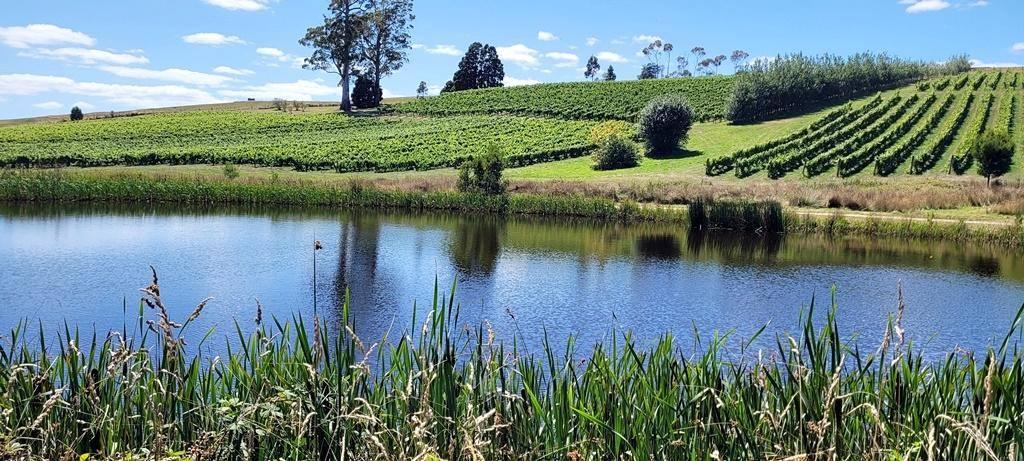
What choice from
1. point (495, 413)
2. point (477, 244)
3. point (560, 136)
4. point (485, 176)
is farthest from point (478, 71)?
point (495, 413)

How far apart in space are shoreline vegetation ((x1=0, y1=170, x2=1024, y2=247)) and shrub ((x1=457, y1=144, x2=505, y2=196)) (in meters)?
1.18

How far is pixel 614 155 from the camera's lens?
5809cm

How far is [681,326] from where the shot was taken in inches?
680

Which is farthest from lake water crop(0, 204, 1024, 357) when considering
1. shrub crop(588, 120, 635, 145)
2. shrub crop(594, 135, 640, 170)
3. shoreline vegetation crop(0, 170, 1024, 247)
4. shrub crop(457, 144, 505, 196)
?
shrub crop(588, 120, 635, 145)

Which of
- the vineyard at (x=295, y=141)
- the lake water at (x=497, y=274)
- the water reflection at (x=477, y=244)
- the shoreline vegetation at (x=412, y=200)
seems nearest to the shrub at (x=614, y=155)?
the vineyard at (x=295, y=141)

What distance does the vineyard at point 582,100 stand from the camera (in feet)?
270

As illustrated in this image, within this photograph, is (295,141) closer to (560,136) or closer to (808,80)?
(560,136)

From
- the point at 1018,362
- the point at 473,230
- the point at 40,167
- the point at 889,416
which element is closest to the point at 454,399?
the point at 889,416

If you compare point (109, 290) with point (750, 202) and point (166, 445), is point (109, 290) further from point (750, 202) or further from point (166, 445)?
point (750, 202)

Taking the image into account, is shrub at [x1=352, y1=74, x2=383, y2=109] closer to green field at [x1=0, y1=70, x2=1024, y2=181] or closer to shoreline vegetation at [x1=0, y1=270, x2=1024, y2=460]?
green field at [x1=0, y1=70, x2=1024, y2=181]

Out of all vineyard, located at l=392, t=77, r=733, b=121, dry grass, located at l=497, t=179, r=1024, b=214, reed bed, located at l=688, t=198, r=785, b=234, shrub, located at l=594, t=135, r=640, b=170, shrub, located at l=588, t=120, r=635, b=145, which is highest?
vineyard, located at l=392, t=77, r=733, b=121

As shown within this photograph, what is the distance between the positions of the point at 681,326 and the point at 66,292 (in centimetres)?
1419

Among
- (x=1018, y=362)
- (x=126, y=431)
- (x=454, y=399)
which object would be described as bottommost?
(x=126, y=431)

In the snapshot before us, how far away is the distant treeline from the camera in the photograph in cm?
7338
